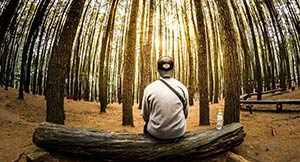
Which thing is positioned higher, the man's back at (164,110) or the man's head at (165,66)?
the man's head at (165,66)

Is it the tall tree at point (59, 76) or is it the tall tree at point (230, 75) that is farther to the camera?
the tall tree at point (230, 75)

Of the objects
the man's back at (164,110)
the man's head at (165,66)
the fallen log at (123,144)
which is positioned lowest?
the fallen log at (123,144)

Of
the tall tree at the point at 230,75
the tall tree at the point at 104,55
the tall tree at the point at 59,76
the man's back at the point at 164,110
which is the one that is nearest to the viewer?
the man's back at the point at 164,110

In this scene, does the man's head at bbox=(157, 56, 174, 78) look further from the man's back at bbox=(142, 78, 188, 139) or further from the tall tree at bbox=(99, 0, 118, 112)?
the tall tree at bbox=(99, 0, 118, 112)

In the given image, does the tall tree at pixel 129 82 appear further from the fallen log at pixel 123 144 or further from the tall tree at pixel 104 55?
the fallen log at pixel 123 144

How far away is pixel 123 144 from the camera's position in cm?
343

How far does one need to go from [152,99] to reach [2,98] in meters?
8.06

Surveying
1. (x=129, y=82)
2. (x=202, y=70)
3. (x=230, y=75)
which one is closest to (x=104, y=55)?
(x=129, y=82)

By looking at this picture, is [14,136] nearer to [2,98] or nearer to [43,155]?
[43,155]

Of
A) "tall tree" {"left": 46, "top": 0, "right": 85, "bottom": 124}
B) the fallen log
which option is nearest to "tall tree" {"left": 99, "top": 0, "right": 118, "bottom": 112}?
"tall tree" {"left": 46, "top": 0, "right": 85, "bottom": 124}

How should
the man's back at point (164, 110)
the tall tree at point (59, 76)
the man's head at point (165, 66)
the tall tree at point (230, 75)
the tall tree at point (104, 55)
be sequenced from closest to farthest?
the man's back at point (164, 110) → the man's head at point (165, 66) → the tall tree at point (59, 76) → the tall tree at point (230, 75) → the tall tree at point (104, 55)

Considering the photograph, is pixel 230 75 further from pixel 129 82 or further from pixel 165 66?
pixel 129 82

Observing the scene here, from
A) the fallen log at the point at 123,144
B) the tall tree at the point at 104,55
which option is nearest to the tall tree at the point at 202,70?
the fallen log at the point at 123,144

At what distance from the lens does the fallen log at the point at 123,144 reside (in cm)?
338
